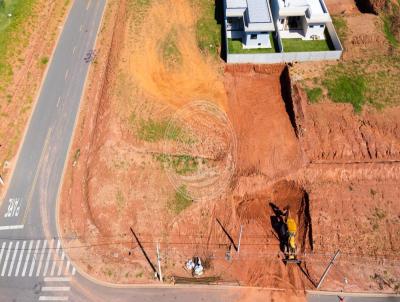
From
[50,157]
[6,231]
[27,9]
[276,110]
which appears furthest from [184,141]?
[27,9]

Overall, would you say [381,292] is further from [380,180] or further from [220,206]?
[220,206]

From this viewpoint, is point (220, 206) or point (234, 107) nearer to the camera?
point (220, 206)

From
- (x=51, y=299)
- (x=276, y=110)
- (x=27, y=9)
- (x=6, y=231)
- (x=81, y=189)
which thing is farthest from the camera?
(x=27, y=9)

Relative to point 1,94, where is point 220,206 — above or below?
below

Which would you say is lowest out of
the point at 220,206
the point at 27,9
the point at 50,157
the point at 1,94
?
the point at 220,206

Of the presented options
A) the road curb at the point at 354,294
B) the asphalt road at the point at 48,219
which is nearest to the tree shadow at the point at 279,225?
the road curb at the point at 354,294

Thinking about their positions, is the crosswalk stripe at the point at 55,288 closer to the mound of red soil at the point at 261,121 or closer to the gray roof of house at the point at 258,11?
the mound of red soil at the point at 261,121

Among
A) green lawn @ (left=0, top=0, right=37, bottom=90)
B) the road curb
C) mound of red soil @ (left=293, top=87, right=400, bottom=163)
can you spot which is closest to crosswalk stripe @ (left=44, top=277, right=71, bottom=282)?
the road curb
